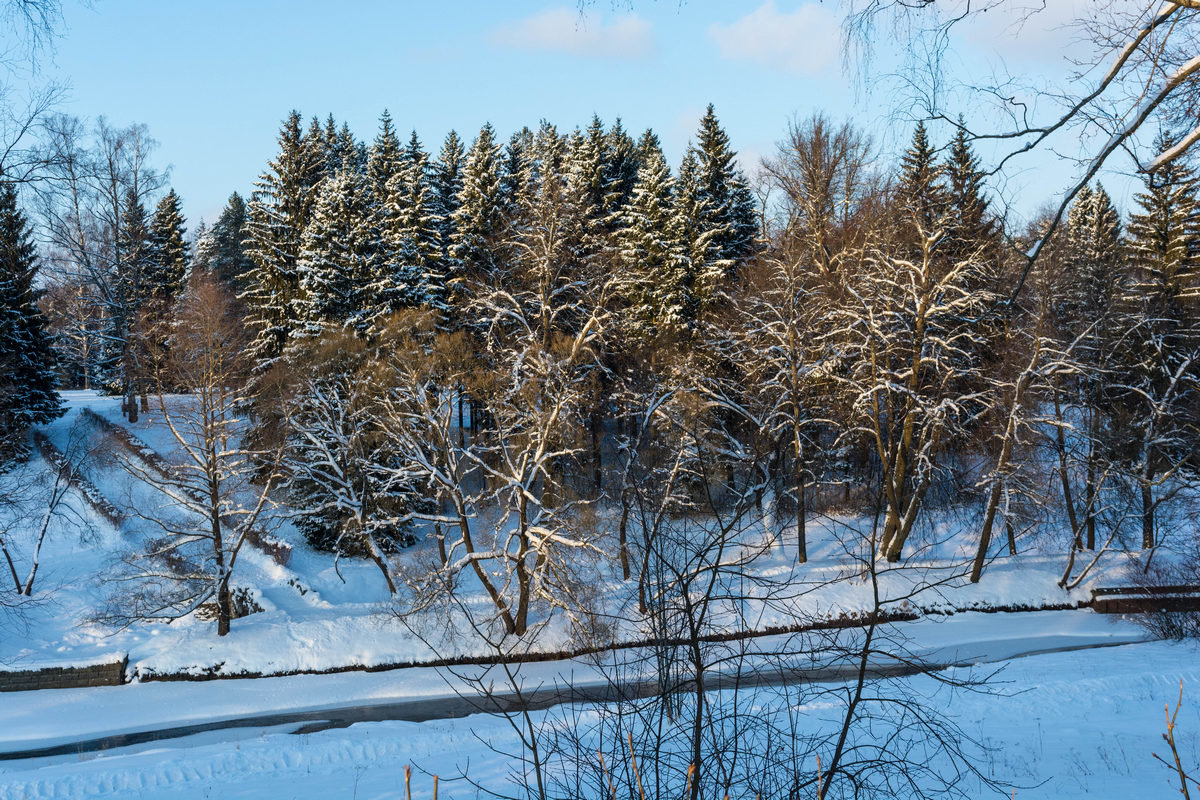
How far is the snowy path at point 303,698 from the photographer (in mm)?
16781

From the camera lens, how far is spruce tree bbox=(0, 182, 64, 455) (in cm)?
2903

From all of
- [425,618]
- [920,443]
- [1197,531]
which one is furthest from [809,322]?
[425,618]

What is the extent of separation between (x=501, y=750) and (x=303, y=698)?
31.6 feet

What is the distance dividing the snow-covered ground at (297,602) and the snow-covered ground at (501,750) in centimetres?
323

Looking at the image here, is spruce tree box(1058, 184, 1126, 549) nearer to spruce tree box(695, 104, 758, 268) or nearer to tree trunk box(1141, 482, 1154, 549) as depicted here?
tree trunk box(1141, 482, 1154, 549)

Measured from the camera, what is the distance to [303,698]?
1873 centimetres

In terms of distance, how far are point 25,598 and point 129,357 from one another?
660 inches

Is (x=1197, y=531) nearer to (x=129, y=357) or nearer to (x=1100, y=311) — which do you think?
(x=1100, y=311)

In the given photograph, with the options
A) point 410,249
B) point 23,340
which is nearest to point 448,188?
point 410,249

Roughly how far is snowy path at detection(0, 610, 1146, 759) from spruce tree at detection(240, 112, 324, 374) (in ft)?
53.2

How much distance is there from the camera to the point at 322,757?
12578 mm

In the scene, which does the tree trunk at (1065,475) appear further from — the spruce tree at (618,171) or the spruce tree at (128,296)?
the spruce tree at (128,296)

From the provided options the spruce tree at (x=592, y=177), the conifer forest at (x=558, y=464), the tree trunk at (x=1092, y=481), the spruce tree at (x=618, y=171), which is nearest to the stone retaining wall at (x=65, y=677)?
the conifer forest at (x=558, y=464)

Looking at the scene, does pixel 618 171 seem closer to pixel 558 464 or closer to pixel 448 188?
pixel 448 188
